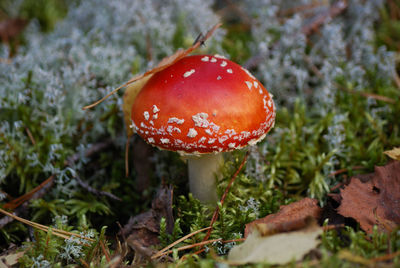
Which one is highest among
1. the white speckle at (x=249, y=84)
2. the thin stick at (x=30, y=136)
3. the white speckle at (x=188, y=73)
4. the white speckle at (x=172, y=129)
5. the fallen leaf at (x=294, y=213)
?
the white speckle at (x=188, y=73)

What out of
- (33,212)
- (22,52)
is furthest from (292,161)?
(22,52)

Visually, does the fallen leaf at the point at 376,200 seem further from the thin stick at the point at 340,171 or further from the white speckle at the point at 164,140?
the white speckle at the point at 164,140

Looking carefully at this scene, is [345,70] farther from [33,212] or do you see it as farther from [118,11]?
[33,212]

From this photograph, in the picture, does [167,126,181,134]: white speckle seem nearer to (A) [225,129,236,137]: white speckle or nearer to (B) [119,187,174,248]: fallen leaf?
(A) [225,129,236,137]: white speckle

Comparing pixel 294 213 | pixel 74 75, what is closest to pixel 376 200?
pixel 294 213

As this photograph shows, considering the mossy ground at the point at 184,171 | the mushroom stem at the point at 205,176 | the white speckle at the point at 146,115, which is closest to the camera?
the white speckle at the point at 146,115

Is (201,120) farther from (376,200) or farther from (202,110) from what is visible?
(376,200)

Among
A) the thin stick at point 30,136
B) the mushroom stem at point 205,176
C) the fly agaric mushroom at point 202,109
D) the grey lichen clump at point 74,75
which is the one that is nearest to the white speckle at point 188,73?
the fly agaric mushroom at point 202,109
